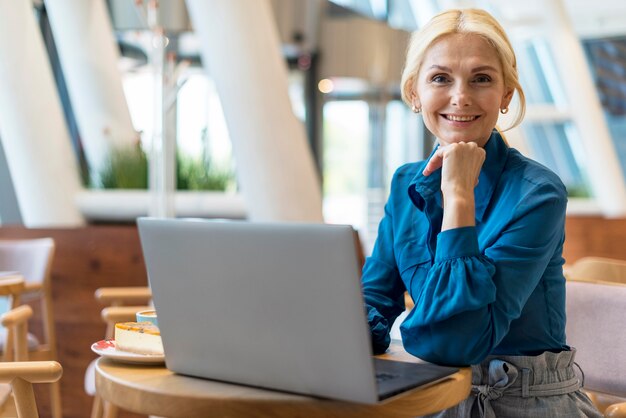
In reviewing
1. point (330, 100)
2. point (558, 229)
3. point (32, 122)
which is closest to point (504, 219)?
point (558, 229)

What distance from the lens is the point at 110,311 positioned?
281 cm

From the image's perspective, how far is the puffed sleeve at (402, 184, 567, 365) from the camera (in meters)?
1.44

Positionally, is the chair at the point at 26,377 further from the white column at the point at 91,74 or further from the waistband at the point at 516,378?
the white column at the point at 91,74

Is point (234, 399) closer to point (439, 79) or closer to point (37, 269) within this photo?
point (439, 79)

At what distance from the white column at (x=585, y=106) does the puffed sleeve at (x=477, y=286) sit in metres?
9.05

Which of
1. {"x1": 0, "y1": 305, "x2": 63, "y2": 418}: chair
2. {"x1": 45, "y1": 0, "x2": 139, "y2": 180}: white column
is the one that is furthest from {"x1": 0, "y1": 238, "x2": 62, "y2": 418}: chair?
{"x1": 0, "y1": 305, "x2": 63, "y2": 418}: chair

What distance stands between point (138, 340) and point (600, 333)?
1129mm

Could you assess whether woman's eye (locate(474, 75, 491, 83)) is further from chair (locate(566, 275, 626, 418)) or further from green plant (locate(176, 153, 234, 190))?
green plant (locate(176, 153, 234, 190))

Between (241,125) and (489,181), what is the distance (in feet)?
8.91

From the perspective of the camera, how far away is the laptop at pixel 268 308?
46.3 inches

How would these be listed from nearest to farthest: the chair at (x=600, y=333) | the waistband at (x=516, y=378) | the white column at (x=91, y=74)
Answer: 1. the waistband at (x=516, y=378)
2. the chair at (x=600, y=333)
3. the white column at (x=91, y=74)

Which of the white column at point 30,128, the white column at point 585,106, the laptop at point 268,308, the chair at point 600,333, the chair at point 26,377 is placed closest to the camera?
the laptop at point 268,308

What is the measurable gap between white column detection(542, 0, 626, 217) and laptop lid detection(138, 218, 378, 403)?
9.40 metres

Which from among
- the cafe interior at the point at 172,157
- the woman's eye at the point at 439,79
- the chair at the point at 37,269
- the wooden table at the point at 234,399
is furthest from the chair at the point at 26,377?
the chair at the point at 37,269
